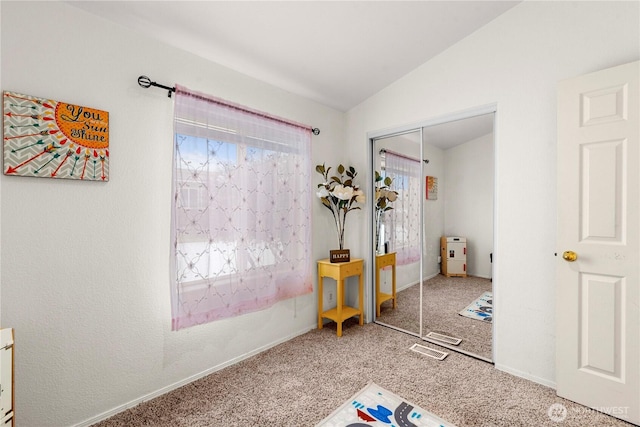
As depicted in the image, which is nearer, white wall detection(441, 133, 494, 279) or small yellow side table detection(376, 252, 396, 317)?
white wall detection(441, 133, 494, 279)

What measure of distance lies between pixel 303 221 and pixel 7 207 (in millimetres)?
2026

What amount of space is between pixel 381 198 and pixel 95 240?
8.23 ft

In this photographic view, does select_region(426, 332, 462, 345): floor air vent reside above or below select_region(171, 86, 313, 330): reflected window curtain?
below

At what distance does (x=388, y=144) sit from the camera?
3145 mm

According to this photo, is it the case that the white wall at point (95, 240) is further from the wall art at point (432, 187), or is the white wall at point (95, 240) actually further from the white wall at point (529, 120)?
the white wall at point (529, 120)

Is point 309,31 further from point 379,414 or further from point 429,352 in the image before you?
point 429,352

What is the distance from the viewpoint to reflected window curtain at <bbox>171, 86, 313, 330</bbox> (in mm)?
2094

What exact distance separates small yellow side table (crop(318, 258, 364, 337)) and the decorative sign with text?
204cm

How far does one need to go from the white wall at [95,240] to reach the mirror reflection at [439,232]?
183cm

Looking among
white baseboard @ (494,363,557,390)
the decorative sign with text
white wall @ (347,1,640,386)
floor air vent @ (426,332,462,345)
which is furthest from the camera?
floor air vent @ (426,332,462,345)

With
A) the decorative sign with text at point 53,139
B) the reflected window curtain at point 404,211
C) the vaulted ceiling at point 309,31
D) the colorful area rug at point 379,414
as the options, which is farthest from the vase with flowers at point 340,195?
the decorative sign with text at point 53,139

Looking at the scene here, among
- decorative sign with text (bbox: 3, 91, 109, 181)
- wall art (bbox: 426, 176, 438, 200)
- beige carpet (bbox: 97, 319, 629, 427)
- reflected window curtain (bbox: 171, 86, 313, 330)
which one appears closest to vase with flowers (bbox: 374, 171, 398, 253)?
wall art (bbox: 426, 176, 438, 200)

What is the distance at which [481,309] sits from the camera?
2.61 m

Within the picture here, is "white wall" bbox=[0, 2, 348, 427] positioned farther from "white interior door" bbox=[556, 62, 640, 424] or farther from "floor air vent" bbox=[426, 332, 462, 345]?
"white interior door" bbox=[556, 62, 640, 424]
